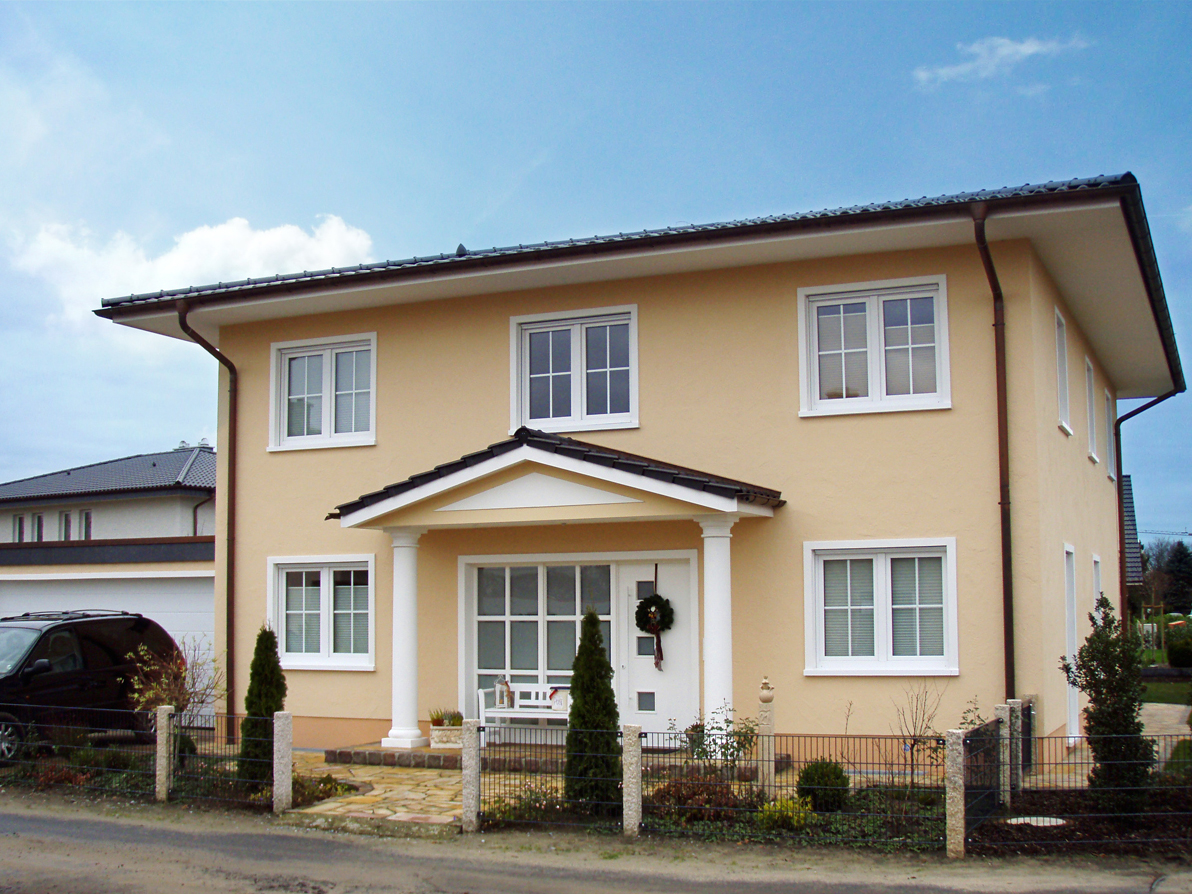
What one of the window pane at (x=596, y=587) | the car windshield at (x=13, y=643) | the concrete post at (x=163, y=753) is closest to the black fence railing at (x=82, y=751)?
the concrete post at (x=163, y=753)

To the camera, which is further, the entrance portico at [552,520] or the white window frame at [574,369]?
the white window frame at [574,369]

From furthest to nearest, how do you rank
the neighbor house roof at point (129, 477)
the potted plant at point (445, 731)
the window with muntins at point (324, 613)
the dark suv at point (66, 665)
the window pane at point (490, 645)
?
the neighbor house roof at point (129, 477), the window with muntins at point (324, 613), the window pane at point (490, 645), the potted plant at point (445, 731), the dark suv at point (66, 665)

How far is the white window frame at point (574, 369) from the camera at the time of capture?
43.0 feet

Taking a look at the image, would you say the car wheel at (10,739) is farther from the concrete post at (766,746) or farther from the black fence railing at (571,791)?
the concrete post at (766,746)

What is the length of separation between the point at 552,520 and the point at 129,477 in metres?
22.8

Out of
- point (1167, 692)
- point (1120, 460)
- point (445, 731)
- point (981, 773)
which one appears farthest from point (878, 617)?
point (1167, 692)

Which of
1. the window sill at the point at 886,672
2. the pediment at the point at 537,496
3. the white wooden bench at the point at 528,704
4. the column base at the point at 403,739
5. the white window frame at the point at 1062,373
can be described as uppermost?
the white window frame at the point at 1062,373

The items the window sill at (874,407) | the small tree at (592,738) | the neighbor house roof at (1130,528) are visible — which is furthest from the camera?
the neighbor house roof at (1130,528)

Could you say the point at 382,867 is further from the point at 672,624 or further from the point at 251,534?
the point at 251,534

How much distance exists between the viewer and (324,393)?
579 inches

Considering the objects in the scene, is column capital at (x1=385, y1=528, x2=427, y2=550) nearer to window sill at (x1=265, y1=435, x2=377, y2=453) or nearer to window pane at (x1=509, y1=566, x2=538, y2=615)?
window pane at (x1=509, y1=566, x2=538, y2=615)

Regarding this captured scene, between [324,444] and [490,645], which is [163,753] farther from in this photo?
[324,444]

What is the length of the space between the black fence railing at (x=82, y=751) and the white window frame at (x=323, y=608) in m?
2.55

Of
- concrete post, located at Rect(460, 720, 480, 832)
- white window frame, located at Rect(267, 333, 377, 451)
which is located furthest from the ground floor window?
concrete post, located at Rect(460, 720, 480, 832)
